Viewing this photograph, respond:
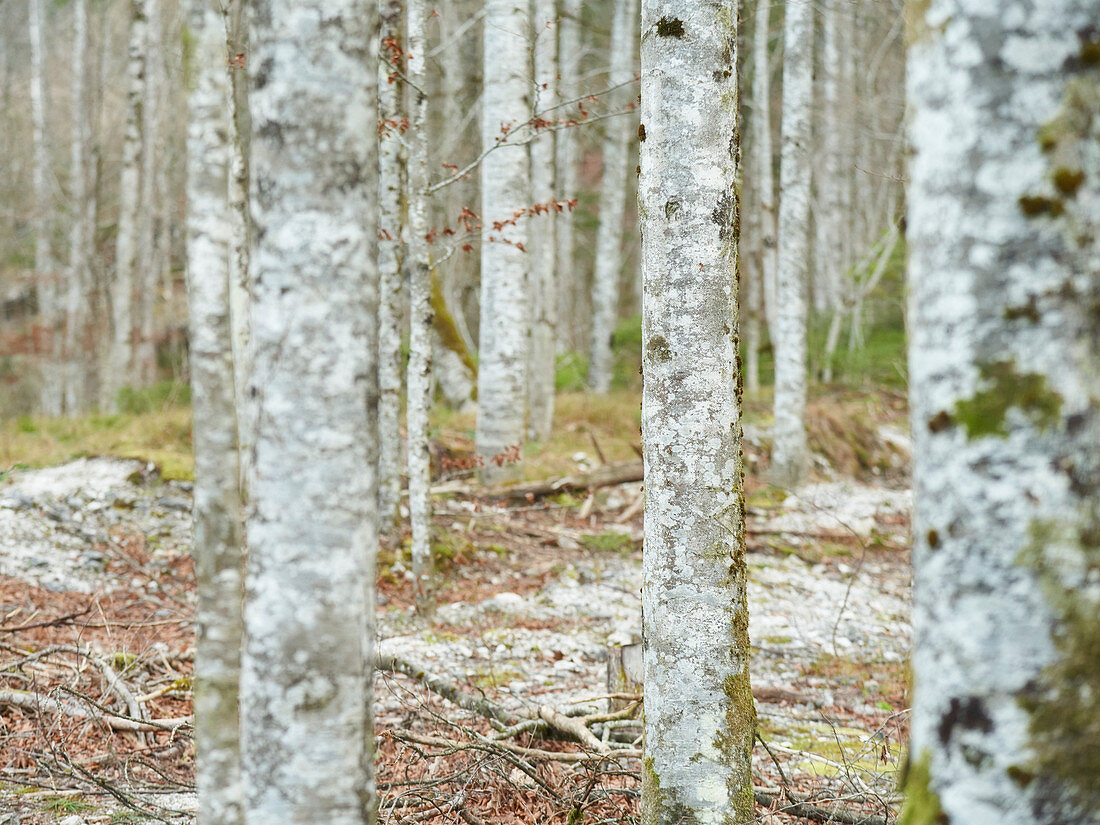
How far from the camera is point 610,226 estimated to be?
1545 cm

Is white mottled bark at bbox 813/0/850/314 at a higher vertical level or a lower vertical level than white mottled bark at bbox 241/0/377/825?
higher

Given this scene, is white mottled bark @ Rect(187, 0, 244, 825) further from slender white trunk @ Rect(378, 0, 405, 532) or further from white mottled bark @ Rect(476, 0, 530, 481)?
white mottled bark @ Rect(476, 0, 530, 481)

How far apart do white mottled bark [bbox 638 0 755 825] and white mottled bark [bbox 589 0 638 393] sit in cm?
1196

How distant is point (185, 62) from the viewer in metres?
2.31

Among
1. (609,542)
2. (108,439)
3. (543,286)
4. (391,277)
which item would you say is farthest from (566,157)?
(391,277)

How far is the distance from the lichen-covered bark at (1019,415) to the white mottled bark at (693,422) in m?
1.56

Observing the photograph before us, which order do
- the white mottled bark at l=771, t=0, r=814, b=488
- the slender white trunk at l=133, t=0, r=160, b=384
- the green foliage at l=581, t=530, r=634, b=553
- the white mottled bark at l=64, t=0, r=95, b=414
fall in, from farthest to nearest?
the white mottled bark at l=64, t=0, r=95, b=414 < the slender white trunk at l=133, t=0, r=160, b=384 < the white mottled bark at l=771, t=0, r=814, b=488 < the green foliage at l=581, t=530, r=634, b=553

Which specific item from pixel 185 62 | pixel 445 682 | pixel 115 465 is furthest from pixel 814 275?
pixel 185 62

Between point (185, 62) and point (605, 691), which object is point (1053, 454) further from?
point (605, 691)

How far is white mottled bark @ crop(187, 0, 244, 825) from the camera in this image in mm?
2242

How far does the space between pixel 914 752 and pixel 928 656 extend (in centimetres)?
19

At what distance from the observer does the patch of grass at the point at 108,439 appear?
356 inches

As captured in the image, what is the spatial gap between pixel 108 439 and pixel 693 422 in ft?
28.5

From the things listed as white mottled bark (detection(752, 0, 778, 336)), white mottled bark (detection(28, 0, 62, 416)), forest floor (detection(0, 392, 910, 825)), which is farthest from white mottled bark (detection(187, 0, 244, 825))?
white mottled bark (detection(28, 0, 62, 416))
